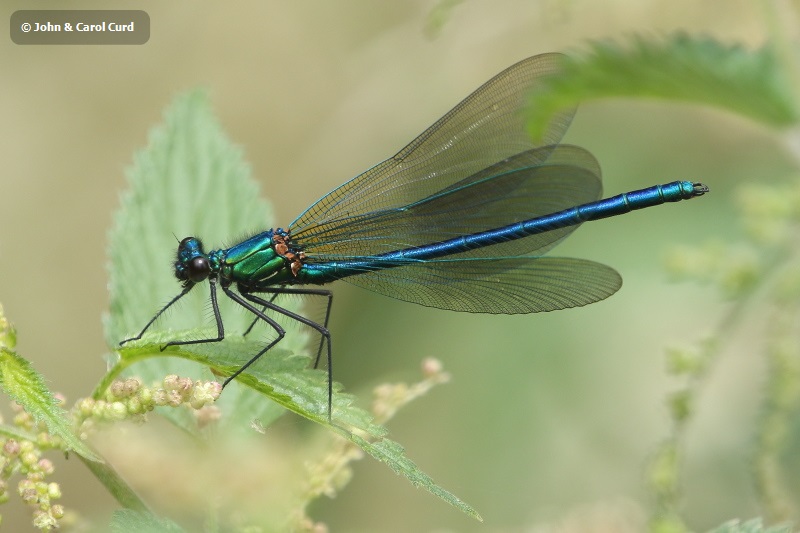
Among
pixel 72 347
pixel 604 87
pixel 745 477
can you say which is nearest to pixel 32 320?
pixel 72 347

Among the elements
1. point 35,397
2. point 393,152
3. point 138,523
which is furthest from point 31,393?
point 393,152

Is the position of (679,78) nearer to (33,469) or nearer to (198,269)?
(198,269)

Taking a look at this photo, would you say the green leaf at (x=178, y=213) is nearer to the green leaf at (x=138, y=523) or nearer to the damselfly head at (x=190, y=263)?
the damselfly head at (x=190, y=263)

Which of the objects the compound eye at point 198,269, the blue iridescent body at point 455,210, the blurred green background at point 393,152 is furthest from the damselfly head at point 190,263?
the blurred green background at point 393,152

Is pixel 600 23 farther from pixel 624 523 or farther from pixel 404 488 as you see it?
pixel 624 523

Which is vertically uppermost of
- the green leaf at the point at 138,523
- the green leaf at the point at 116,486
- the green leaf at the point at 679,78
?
the green leaf at the point at 679,78
